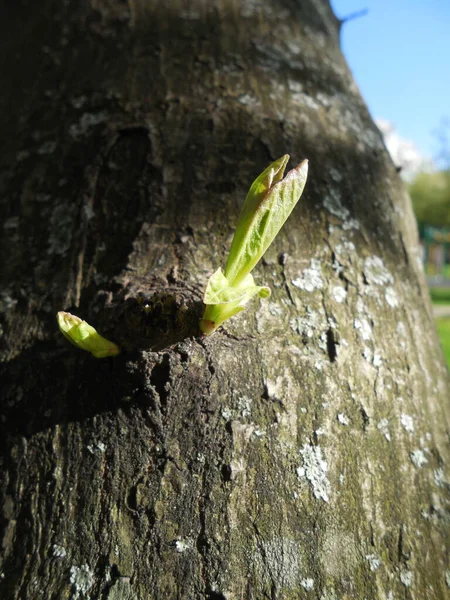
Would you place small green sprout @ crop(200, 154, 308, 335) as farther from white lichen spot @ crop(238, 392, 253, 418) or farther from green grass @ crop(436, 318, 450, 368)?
green grass @ crop(436, 318, 450, 368)

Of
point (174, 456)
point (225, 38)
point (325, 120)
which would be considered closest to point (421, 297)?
point (325, 120)

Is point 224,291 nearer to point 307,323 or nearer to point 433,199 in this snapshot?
point 307,323

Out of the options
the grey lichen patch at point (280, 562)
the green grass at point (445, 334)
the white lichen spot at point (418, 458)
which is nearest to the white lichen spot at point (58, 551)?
the grey lichen patch at point (280, 562)

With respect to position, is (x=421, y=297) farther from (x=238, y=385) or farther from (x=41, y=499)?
(x=41, y=499)

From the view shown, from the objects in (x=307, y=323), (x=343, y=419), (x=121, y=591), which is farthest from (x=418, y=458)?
(x=121, y=591)

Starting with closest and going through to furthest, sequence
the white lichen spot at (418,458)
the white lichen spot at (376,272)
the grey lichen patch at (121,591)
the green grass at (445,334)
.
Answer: the grey lichen patch at (121,591)
the white lichen spot at (418,458)
the white lichen spot at (376,272)
the green grass at (445,334)

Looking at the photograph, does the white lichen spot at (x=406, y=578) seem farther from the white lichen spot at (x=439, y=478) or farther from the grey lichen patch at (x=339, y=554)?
the white lichen spot at (x=439, y=478)

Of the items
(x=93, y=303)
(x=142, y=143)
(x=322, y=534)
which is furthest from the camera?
(x=142, y=143)
